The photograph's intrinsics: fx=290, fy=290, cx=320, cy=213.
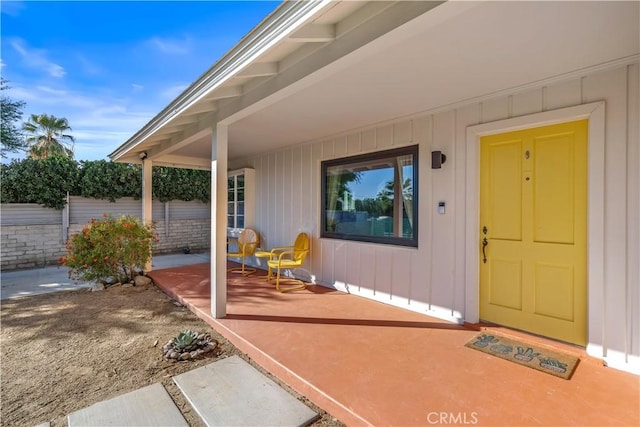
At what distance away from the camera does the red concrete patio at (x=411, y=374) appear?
173cm

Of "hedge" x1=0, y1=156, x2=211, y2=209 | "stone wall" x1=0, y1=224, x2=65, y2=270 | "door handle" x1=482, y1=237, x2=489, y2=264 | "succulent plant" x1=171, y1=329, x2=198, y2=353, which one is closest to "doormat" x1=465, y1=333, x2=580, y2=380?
"door handle" x1=482, y1=237, x2=489, y2=264

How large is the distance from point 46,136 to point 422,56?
57.7 feet

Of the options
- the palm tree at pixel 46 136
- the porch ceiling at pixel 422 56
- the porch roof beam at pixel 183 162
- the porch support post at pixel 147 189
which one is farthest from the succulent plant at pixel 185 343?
the palm tree at pixel 46 136

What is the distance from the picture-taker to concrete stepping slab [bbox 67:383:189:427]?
177 centimetres

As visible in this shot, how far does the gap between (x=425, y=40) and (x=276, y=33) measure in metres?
0.98

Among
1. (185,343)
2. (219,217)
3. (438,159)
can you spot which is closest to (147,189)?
(219,217)

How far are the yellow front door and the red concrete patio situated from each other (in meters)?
0.26

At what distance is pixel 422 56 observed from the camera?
213 cm

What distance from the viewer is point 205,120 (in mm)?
Answer: 3562

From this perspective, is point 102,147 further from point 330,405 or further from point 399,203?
point 330,405

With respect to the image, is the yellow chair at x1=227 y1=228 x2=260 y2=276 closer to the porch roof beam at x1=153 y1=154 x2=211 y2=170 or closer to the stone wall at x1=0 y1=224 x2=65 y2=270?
the porch roof beam at x1=153 y1=154 x2=211 y2=170

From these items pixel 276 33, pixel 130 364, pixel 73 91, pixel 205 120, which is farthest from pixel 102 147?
pixel 276 33
